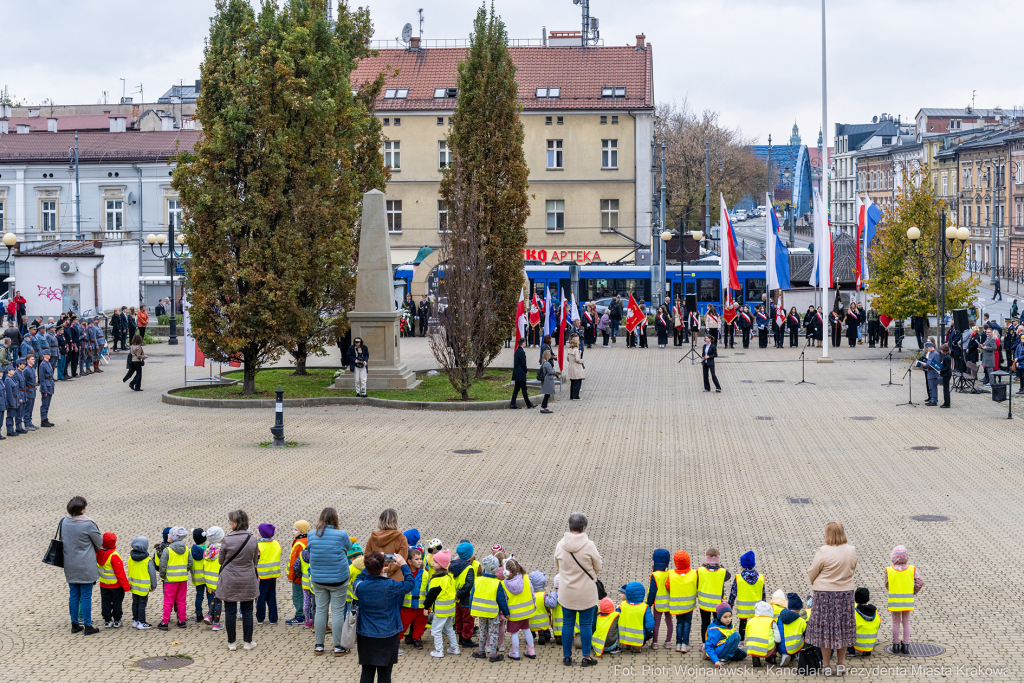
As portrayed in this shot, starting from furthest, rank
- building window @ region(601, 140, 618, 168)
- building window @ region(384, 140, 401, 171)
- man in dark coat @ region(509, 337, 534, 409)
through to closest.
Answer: building window @ region(384, 140, 401, 171), building window @ region(601, 140, 618, 168), man in dark coat @ region(509, 337, 534, 409)

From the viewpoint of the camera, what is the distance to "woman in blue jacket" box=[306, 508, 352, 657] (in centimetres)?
984

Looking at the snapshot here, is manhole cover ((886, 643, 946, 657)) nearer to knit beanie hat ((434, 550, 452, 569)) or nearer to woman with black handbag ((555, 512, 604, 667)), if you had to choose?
woman with black handbag ((555, 512, 604, 667))

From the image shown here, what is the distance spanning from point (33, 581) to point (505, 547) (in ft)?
17.1

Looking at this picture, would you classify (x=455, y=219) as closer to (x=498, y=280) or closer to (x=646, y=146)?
(x=498, y=280)

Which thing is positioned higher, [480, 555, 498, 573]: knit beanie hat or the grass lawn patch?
the grass lawn patch

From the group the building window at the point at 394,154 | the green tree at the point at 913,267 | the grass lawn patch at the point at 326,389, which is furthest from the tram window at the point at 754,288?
the grass lawn patch at the point at 326,389

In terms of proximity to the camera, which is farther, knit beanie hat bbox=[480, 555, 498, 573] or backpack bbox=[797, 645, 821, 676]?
knit beanie hat bbox=[480, 555, 498, 573]

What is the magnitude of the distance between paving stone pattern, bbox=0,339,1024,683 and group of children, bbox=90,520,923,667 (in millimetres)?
245

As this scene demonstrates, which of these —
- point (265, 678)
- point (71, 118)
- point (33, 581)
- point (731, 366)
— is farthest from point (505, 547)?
point (71, 118)

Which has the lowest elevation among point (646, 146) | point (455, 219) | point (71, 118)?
point (455, 219)

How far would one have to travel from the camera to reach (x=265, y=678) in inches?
367

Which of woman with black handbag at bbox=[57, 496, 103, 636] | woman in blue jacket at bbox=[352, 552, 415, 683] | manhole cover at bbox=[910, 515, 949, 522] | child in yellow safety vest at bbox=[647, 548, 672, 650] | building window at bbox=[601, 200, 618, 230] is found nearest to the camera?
woman in blue jacket at bbox=[352, 552, 415, 683]

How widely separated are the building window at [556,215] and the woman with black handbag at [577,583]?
151 ft

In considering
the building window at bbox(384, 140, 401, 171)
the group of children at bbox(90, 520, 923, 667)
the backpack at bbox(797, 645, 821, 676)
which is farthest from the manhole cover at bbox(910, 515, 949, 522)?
the building window at bbox(384, 140, 401, 171)
